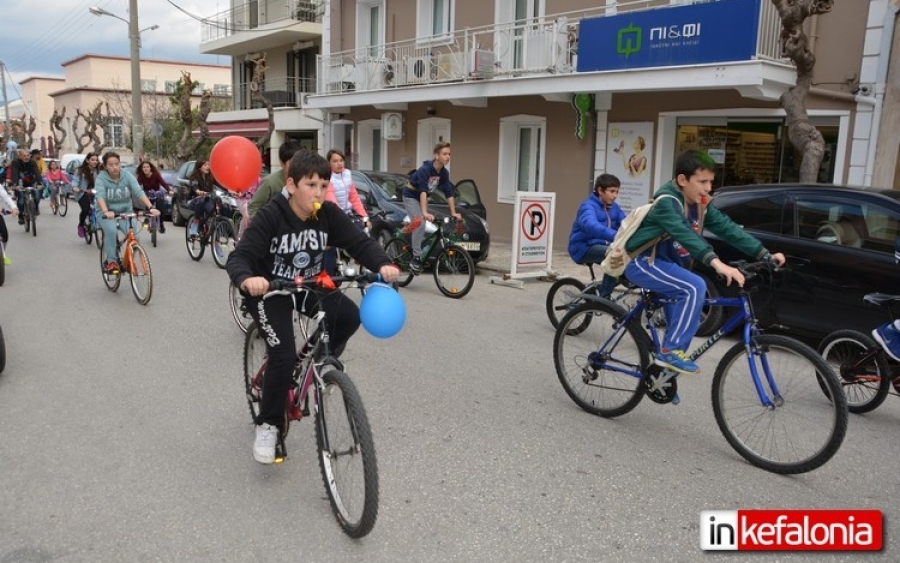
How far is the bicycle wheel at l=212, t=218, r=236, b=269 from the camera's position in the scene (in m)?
11.2

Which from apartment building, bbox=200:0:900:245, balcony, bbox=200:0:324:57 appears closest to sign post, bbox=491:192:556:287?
apartment building, bbox=200:0:900:245

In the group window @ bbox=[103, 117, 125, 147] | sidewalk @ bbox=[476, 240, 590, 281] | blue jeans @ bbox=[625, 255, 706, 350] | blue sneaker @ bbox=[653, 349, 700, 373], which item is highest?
window @ bbox=[103, 117, 125, 147]

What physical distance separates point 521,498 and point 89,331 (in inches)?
210

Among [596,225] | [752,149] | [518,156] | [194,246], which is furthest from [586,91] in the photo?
[194,246]

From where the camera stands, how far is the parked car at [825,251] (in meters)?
6.18

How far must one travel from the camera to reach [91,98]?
184 ft

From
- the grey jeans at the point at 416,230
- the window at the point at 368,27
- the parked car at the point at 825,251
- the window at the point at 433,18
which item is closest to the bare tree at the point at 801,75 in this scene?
the parked car at the point at 825,251

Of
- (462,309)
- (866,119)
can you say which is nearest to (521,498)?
(462,309)

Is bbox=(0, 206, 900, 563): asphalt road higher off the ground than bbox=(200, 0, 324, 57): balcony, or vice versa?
bbox=(200, 0, 324, 57): balcony

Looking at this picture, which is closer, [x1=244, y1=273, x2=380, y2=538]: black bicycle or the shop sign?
[x1=244, y1=273, x2=380, y2=538]: black bicycle

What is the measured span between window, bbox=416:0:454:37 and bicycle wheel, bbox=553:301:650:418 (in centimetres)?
1482

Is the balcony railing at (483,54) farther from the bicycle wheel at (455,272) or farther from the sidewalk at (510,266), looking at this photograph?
the bicycle wheel at (455,272)

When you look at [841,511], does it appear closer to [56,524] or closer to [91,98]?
[56,524]

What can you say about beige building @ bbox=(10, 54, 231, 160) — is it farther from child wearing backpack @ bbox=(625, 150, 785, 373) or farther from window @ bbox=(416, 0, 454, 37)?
child wearing backpack @ bbox=(625, 150, 785, 373)
